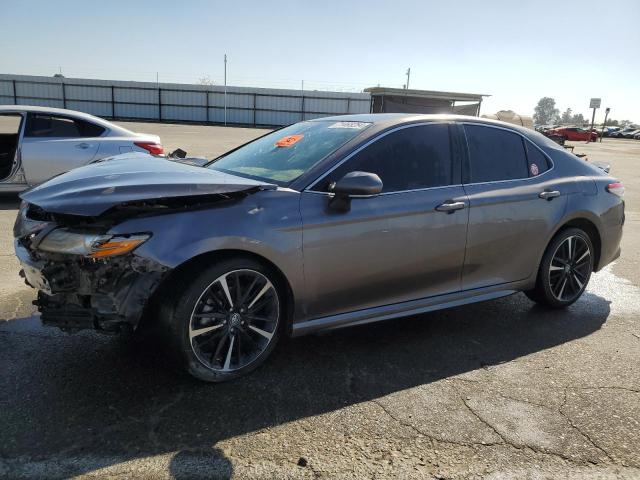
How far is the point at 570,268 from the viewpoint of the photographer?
15.0 feet

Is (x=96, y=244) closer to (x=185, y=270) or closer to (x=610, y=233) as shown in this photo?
(x=185, y=270)

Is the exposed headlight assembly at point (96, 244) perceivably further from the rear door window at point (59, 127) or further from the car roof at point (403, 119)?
the rear door window at point (59, 127)

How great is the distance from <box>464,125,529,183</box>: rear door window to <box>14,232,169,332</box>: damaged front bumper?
2454mm

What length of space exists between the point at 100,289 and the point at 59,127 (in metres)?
6.22

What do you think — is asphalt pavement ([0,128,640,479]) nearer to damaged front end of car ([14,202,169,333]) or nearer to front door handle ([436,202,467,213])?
damaged front end of car ([14,202,169,333])

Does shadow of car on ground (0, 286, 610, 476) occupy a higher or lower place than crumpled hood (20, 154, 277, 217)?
lower

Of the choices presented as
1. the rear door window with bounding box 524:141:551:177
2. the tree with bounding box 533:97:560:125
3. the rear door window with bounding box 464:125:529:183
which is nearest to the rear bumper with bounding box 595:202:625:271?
the rear door window with bounding box 524:141:551:177

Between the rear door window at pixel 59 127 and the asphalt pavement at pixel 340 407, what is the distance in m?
4.56

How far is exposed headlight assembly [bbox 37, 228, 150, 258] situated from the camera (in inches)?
107

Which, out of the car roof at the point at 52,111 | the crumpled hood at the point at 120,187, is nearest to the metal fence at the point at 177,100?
the car roof at the point at 52,111

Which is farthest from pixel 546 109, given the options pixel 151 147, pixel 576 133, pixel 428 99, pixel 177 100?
pixel 151 147

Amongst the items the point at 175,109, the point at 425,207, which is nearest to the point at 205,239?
the point at 425,207

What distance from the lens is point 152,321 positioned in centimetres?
295

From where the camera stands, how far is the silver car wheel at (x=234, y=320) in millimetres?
2984
